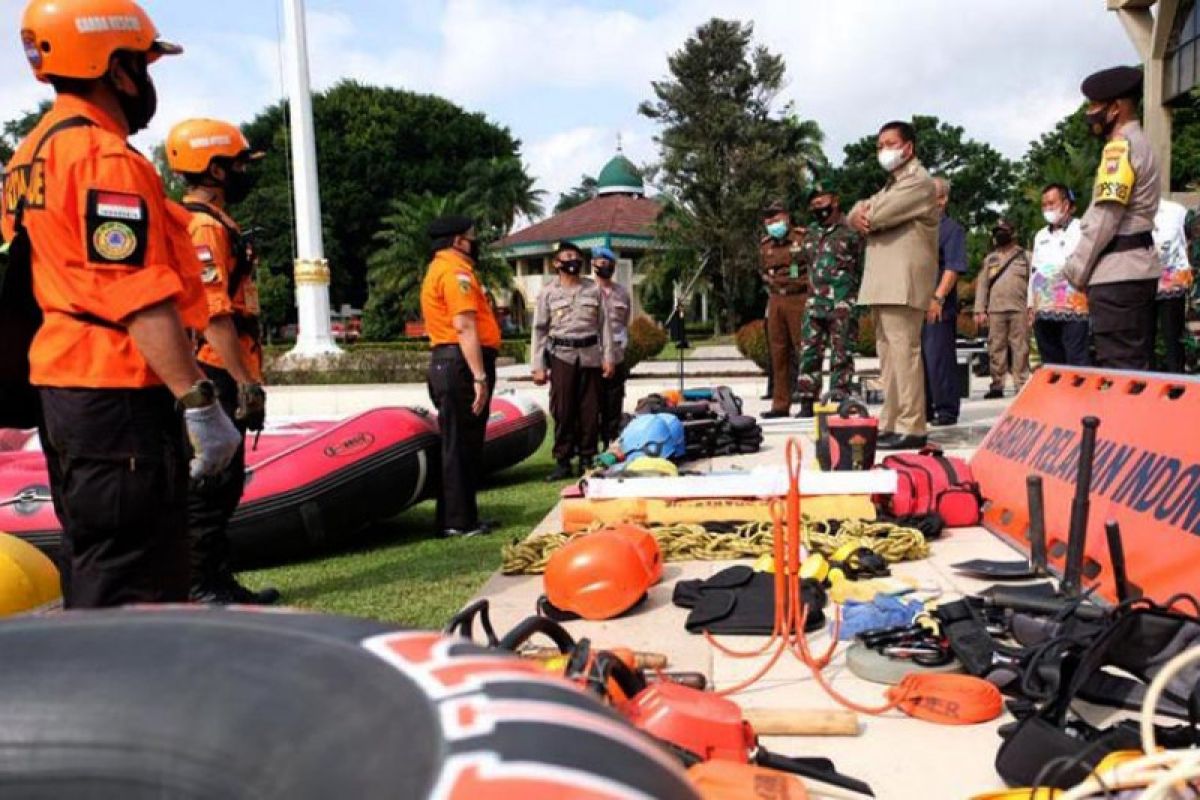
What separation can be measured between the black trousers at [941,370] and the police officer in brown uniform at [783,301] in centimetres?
143

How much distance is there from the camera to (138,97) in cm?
271

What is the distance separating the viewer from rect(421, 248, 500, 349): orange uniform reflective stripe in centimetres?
562

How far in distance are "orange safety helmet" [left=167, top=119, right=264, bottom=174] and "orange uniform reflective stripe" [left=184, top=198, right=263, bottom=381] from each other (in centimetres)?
22

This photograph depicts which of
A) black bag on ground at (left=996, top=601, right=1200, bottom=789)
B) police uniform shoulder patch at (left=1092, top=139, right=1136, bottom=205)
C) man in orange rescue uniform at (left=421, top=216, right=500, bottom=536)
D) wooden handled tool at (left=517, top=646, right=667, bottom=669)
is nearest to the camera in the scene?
black bag on ground at (left=996, top=601, right=1200, bottom=789)

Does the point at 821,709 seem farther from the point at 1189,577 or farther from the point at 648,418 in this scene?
the point at 648,418

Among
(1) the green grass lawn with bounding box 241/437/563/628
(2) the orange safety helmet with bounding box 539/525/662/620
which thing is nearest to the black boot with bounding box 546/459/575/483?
(1) the green grass lawn with bounding box 241/437/563/628

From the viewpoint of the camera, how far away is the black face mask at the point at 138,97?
104 inches

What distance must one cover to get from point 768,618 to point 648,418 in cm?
351

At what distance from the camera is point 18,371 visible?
2553 mm

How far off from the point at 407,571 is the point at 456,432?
102cm

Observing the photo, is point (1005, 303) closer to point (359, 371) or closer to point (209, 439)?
point (209, 439)

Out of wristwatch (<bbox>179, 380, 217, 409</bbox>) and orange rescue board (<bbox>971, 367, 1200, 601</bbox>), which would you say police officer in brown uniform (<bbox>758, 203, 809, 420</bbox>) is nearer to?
orange rescue board (<bbox>971, 367, 1200, 601</bbox>)

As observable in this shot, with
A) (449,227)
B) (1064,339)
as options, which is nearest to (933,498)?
(449,227)

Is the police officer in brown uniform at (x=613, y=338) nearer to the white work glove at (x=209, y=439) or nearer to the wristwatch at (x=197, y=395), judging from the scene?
the white work glove at (x=209, y=439)
